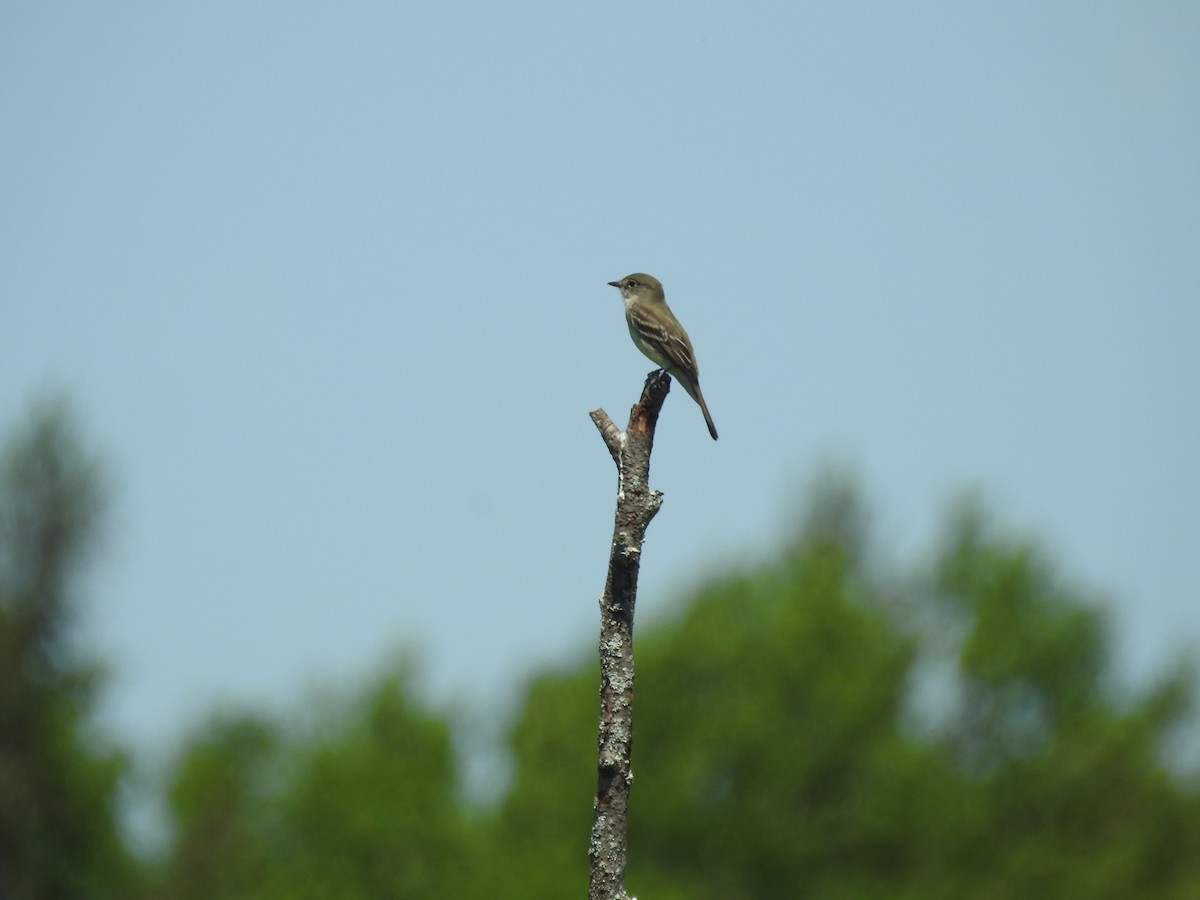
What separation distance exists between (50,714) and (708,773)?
18296 mm

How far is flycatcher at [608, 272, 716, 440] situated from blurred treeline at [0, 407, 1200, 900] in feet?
79.6

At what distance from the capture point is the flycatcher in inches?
588

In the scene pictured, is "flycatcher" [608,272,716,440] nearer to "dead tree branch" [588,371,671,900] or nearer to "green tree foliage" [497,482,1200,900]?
"dead tree branch" [588,371,671,900]

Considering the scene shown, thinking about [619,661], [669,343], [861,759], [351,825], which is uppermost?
[861,759]

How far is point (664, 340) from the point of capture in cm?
1527

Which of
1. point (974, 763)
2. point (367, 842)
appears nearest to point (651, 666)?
point (367, 842)

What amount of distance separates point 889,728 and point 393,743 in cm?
1426

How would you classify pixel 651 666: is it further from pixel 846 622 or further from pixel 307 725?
pixel 307 725

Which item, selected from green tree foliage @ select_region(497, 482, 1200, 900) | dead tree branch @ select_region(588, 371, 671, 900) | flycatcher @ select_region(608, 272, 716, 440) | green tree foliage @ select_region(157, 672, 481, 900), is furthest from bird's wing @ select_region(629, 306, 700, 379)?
green tree foliage @ select_region(157, 672, 481, 900)

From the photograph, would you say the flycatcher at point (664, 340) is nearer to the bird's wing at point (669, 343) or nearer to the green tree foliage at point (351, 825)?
the bird's wing at point (669, 343)

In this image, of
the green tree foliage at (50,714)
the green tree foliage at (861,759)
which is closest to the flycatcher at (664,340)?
the green tree foliage at (861,759)

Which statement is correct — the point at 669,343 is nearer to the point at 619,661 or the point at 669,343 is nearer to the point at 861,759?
the point at 619,661

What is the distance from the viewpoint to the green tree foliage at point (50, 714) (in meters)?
44.2

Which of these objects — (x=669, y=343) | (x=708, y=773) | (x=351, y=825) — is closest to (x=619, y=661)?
(x=669, y=343)
